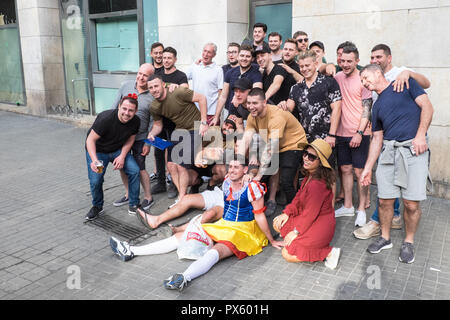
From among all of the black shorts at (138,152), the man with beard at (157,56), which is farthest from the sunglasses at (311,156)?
the man with beard at (157,56)

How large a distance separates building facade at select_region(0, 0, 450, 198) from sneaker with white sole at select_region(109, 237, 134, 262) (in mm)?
4630

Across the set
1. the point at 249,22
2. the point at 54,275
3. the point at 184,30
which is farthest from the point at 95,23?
the point at 54,275

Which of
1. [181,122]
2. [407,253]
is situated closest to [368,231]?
[407,253]

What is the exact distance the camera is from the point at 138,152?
594cm

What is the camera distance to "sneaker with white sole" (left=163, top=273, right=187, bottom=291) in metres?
3.77

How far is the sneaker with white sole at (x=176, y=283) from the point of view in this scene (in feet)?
12.4

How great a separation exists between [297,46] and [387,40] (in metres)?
1.53

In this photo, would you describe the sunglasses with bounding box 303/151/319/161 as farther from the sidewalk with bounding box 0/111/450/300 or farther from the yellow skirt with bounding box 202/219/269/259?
the sidewalk with bounding box 0/111/450/300

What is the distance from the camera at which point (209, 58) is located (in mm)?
6785

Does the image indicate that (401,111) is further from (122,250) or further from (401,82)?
(122,250)

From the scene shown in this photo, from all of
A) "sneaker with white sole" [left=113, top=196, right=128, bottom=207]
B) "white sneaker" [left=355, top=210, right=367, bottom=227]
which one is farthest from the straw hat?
"sneaker with white sole" [left=113, top=196, right=128, bottom=207]

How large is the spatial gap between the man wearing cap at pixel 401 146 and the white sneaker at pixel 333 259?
50cm

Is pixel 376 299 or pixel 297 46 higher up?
pixel 297 46
